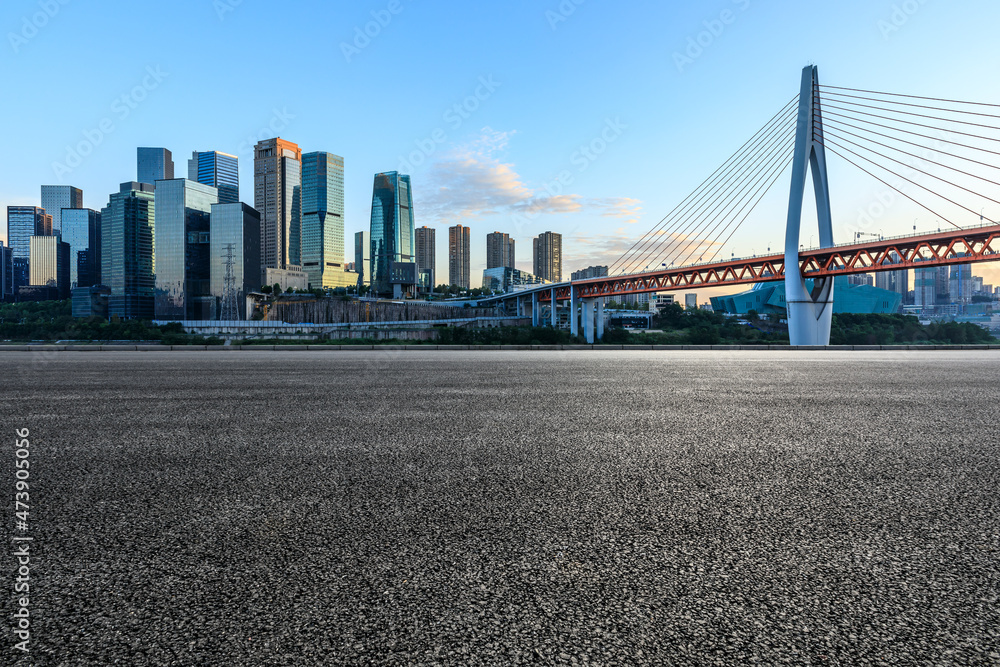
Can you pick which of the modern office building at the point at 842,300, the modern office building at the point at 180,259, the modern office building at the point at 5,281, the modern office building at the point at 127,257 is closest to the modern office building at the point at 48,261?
the modern office building at the point at 5,281

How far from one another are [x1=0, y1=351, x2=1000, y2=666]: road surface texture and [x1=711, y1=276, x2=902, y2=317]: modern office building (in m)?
128

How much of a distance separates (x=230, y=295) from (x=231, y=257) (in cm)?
951

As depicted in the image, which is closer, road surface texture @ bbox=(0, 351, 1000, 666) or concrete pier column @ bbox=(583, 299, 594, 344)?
road surface texture @ bbox=(0, 351, 1000, 666)

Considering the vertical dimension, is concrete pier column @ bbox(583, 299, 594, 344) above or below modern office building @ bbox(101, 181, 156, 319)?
below

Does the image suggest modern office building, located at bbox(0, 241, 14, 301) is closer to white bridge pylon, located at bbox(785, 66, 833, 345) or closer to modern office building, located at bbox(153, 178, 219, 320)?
modern office building, located at bbox(153, 178, 219, 320)

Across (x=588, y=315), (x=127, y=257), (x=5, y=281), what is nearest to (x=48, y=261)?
(x=5, y=281)

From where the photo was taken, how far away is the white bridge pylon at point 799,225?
40000 mm

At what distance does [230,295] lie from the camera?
132 m

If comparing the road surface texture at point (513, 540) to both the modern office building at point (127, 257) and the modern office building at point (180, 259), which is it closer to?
the modern office building at point (180, 259)

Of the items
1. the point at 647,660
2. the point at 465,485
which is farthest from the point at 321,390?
the point at 647,660

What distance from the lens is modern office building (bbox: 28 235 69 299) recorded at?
625ft

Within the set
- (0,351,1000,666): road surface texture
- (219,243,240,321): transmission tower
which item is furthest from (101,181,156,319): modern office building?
(0,351,1000,666): road surface texture

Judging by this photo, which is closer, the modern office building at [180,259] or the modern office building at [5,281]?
the modern office building at [180,259]

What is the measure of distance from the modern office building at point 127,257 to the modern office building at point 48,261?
6575 centimetres
